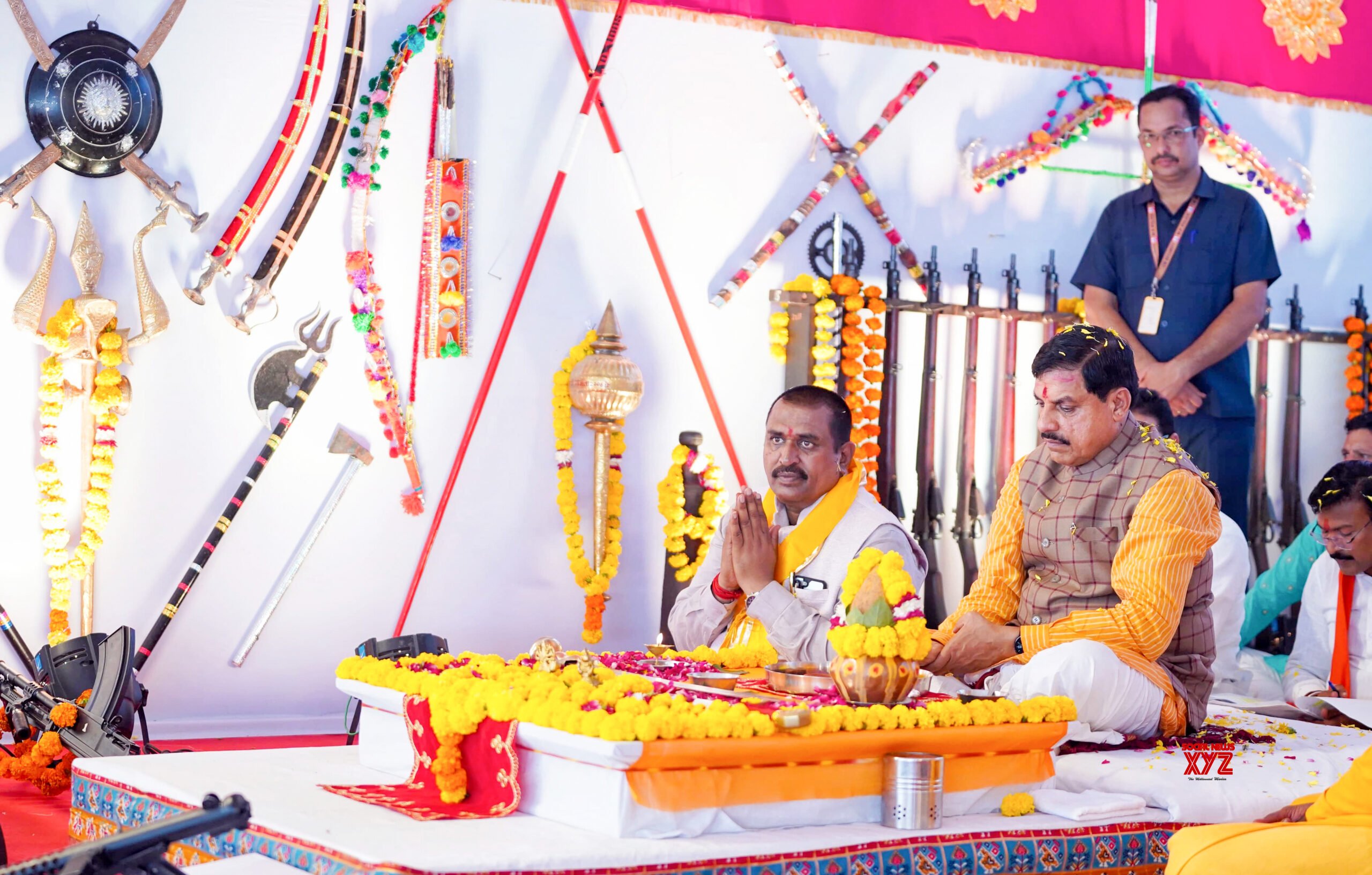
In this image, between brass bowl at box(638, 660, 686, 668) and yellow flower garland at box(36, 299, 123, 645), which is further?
yellow flower garland at box(36, 299, 123, 645)

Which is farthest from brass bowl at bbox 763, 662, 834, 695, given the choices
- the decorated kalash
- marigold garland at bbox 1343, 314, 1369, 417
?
marigold garland at bbox 1343, 314, 1369, 417

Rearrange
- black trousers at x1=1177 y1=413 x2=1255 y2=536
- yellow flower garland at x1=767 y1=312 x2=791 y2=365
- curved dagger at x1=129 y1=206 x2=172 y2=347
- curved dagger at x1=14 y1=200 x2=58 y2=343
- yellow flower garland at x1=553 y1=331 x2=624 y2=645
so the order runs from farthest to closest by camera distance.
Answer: yellow flower garland at x1=767 y1=312 x2=791 y2=365
black trousers at x1=1177 y1=413 x2=1255 y2=536
yellow flower garland at x1=553 y1=331 x2=624 y2=645
curved dagger at x1=129 y1=206 x2=172 y2=347
curved dagger at x1=14 y1=200 x2=58 y2=343

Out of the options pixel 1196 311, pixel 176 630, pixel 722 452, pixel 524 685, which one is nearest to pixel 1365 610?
pixel 1196 311

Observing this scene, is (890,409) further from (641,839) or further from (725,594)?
(641,839)

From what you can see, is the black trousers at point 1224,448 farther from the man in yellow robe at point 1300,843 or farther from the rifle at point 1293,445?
the man in yellow robe at point 1300,843

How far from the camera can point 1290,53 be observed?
22.4 ft

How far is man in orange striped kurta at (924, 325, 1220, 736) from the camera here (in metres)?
3.38

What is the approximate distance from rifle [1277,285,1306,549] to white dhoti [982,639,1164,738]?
3.56 m

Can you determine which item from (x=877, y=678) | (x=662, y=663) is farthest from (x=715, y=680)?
(x=877, y=678)

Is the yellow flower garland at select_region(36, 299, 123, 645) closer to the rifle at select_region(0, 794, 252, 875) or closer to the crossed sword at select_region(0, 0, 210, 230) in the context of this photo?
the crossed sword at select_region(0, 0, 210, 230)

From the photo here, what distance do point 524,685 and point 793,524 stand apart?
1.39 meters

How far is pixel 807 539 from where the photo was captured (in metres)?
4.00

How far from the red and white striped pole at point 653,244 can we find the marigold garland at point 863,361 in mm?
497

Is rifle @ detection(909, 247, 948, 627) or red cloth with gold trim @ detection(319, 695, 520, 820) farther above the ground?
rifle @ detection(909, 247, 948, 627)
